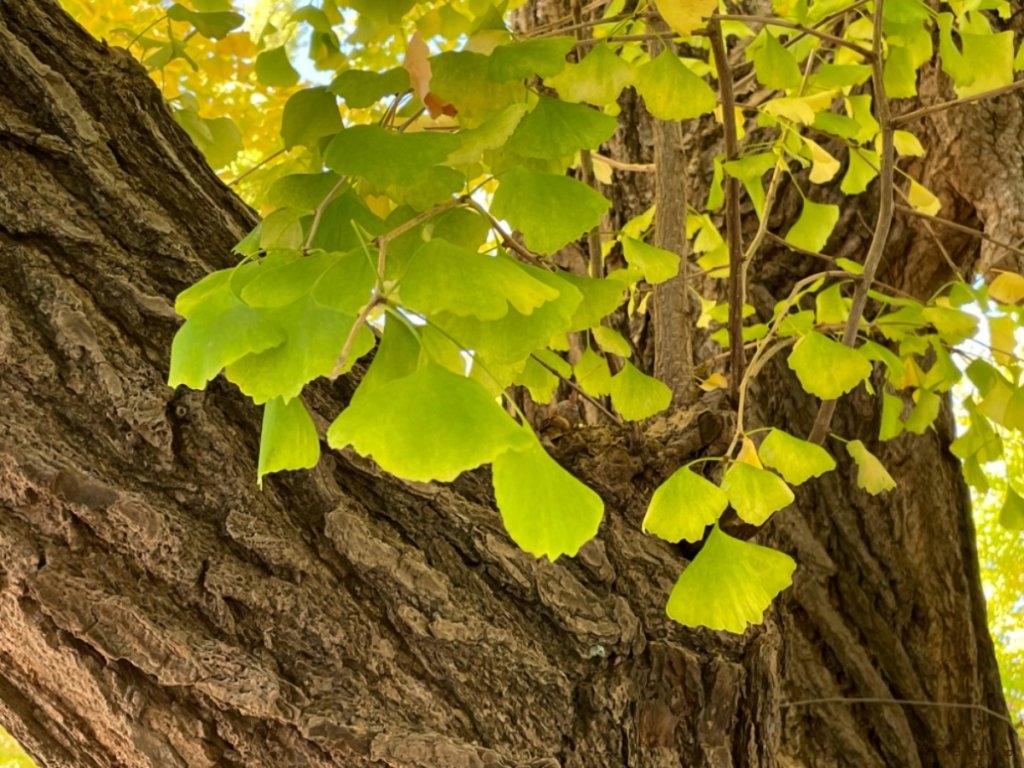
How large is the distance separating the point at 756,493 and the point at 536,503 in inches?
16.4

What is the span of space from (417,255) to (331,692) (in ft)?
1.65

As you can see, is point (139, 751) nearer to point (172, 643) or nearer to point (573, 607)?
point (172, 643)

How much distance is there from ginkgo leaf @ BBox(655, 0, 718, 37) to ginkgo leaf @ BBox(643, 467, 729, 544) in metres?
0.41

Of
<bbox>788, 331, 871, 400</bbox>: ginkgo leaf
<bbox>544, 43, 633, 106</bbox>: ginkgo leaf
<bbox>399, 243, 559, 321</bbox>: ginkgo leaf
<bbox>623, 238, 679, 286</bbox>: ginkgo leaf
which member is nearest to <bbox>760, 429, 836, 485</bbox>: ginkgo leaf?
<bbox>788, 331, 871, 400</bbox>: ginkgo leaf

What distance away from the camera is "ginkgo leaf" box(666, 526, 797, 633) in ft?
2.61

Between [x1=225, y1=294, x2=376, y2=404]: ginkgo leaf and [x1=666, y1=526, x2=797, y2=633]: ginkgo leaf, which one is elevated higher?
[x1=666, y1=526, x2=797, y2=633]: ginkgo leaf

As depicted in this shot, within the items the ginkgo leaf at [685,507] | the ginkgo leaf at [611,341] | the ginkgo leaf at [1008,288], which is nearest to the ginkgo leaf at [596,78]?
the ginkgo leaf at [685,507]

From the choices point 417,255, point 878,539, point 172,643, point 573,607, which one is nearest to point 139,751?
point 172,643

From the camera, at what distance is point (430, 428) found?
1.51ft

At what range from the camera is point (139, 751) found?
2.68 ft

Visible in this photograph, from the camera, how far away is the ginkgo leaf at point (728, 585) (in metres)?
0.79

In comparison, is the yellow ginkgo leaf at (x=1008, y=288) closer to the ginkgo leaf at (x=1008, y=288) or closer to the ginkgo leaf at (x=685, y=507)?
the ginkgo leaf at (x=1008, y=288)

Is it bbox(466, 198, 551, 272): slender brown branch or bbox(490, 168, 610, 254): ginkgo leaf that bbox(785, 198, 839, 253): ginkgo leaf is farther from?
bbox(490, 168, 610, 254): ginkgo leaf

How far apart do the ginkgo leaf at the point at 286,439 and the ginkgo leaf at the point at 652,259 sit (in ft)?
1.54
